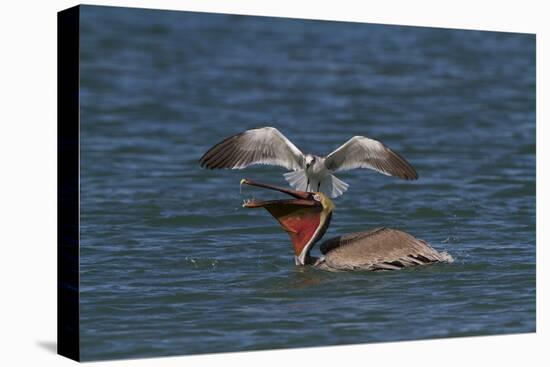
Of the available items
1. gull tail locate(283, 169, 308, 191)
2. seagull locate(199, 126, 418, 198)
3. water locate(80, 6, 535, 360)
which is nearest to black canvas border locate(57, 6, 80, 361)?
water locate(80, 6, 535, 360)

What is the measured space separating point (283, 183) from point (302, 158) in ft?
11.8

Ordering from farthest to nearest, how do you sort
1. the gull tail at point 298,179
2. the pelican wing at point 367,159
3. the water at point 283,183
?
1. the gull tail at point 298,179
2. the pelican wing at point 367,159
3. the water at point 283,183

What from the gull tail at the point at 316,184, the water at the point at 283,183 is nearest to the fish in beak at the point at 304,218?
the gull tail at the point at 316,184

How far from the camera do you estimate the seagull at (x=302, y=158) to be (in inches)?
610

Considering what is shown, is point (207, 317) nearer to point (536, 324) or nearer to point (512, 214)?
point (536, 324)

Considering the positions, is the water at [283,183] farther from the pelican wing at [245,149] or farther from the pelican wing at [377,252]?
the pelican wing at [245,149]

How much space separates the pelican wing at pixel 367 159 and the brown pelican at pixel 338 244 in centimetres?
39

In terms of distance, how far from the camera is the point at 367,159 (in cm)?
1583

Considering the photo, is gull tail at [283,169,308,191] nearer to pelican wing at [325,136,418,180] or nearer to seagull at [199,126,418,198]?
seagull at [199,126,418,198]

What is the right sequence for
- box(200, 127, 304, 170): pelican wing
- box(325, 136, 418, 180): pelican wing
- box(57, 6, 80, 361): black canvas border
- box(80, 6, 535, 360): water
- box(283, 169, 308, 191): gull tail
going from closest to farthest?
box(57, 6, 80, 361): black canvas border → box(80, 6, 535, 360): water → box(200, 127, 304, 170): pelican wing → box(325, 136, 418, 180): pelican wing → box(283, 169, 308, 191): gull tail

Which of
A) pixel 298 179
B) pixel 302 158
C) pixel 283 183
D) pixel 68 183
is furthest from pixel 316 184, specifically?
pixel 283 183

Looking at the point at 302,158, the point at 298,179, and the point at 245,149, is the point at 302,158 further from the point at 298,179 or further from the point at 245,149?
the point at 245,149

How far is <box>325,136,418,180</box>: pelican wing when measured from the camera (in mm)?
15633

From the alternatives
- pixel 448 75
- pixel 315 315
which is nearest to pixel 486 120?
pixel 448 75
